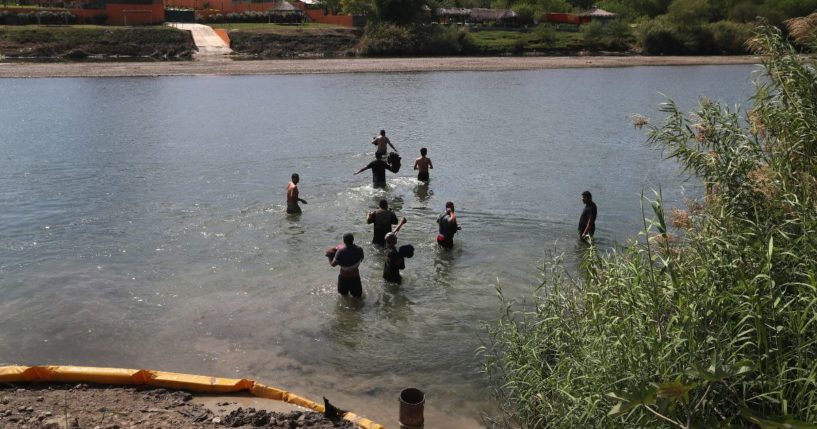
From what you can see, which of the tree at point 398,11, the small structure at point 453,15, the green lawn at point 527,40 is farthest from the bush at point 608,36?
the tree at point 398,11

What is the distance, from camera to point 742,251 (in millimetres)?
8016

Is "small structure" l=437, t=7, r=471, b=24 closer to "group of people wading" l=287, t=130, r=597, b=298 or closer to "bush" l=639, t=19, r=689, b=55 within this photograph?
"bush" l=639, t=19, r=689, b=55

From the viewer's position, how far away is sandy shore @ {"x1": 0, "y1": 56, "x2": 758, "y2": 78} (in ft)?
183

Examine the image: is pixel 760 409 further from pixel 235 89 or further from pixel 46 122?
pixel 235 89

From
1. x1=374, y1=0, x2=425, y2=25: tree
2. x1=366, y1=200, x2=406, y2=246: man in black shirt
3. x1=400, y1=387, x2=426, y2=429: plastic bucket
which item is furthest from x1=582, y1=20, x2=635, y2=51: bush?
x1=400, y1=387, x2=426, y2=429: plastic bucket

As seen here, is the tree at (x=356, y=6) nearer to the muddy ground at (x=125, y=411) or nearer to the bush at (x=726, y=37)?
the bush at (x=726, y=37)

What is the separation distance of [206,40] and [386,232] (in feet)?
190

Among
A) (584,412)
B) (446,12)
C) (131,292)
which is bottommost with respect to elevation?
(131,292)

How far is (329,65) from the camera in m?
63.5

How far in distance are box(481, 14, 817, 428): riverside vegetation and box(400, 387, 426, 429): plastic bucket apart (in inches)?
47.9

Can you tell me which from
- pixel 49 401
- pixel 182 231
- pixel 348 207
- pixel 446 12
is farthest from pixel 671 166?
pixel 446 12

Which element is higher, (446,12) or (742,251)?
(446,12)

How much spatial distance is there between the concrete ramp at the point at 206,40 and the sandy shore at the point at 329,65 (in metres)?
2.78

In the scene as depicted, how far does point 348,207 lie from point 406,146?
9559mm
